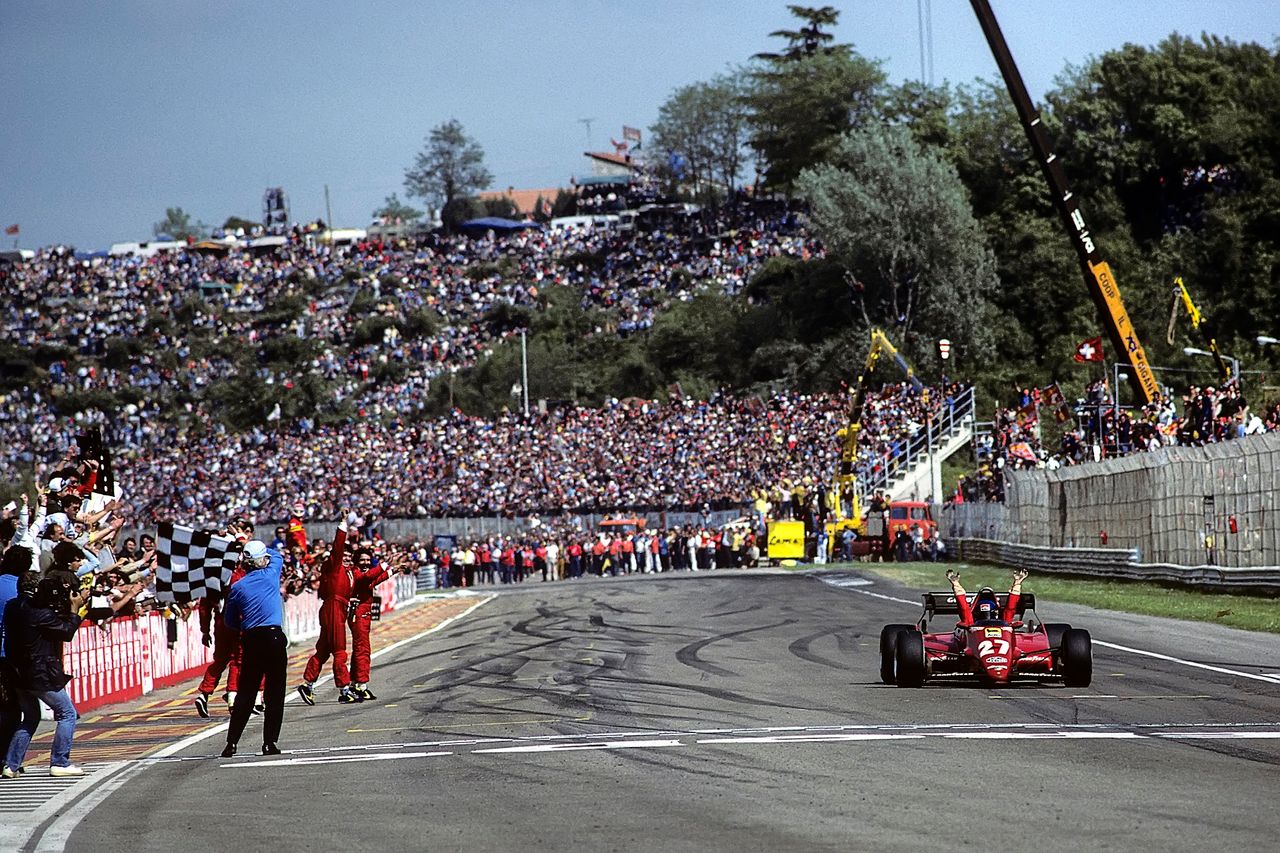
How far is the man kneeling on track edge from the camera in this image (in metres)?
15.2

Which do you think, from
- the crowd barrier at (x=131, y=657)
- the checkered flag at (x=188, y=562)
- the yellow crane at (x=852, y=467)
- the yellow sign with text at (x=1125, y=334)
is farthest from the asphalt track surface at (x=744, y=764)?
the yellow crane at (x=852, y=467)

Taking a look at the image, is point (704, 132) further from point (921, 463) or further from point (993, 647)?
point (993, 647)

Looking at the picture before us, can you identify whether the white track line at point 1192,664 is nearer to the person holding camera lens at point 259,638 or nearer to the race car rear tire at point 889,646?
the race car rear tire at point 889,646

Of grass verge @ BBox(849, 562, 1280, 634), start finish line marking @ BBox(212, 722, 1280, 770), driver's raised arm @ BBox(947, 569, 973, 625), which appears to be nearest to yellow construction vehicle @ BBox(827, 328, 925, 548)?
grass verge @ BBox(849, 562, 1280, 634)

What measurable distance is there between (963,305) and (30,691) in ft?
217

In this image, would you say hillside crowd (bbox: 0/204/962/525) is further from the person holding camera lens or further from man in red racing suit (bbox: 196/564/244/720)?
the person holding camera lens

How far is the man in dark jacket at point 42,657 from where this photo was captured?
42.8 feet

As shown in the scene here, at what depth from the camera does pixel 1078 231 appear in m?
43.2

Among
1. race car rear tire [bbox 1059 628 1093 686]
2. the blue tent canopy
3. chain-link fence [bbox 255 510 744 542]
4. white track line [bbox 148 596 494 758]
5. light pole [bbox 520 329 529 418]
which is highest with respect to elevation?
→ the blue tent canopy

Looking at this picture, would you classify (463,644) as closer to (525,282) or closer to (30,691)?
(30,691)

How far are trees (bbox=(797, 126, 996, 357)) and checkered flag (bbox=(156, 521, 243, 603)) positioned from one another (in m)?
59.0

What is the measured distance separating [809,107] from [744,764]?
91.0 meters

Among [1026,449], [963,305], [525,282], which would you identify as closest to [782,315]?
[963,305]

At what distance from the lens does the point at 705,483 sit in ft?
205
